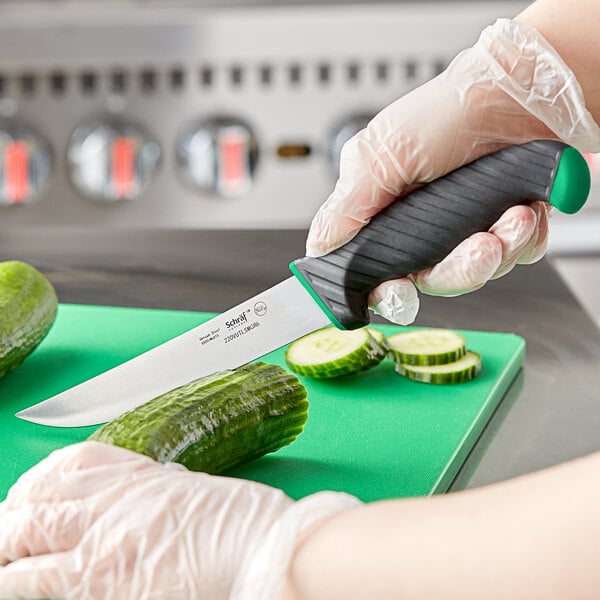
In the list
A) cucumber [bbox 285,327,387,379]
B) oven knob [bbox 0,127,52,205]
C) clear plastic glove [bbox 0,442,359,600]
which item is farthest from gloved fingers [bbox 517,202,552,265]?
oven knob [bbox 0,127,52,205]

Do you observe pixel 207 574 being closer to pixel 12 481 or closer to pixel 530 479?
pixel 530 479

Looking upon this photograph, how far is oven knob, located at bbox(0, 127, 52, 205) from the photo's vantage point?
138 inches

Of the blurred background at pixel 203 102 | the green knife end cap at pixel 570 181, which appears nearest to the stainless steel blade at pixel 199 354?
the green knife end cap at pixel 570 181

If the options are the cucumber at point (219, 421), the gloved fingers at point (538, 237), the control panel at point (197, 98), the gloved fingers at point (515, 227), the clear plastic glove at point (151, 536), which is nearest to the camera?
the clear plastic glove at point (151, 536)

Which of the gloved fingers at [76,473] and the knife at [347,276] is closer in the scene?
the gloved fingers at [76,473]

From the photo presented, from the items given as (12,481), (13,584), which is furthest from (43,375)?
(13,584)

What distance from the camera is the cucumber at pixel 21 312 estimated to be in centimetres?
188

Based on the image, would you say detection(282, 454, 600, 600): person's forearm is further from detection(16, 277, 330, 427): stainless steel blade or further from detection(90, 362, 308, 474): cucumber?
detection(16, 277, 330, 427): stainless steel blade

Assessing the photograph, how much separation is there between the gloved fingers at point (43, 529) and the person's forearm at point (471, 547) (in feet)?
0.79

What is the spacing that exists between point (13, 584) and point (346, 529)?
0.36 metres

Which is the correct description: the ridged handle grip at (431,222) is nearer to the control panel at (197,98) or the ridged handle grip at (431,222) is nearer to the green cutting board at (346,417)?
the green cutting board at (346,417)

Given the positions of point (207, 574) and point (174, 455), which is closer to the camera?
point (207, 574)

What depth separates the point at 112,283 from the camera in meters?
2.66

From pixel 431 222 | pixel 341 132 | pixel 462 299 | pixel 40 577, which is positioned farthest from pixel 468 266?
pixel 341 132
